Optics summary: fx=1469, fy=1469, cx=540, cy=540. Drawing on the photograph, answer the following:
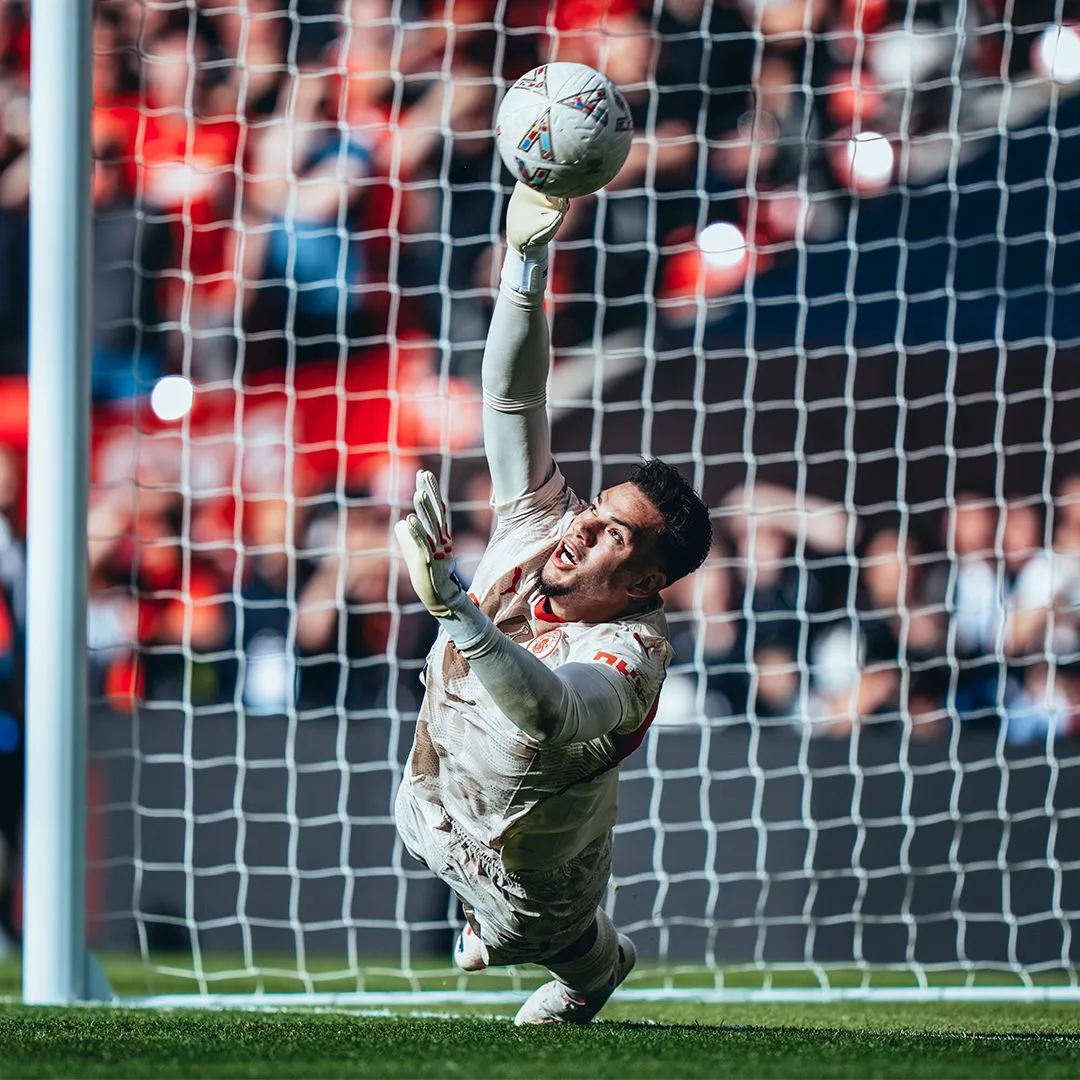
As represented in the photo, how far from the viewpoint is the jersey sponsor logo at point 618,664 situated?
2572 mm

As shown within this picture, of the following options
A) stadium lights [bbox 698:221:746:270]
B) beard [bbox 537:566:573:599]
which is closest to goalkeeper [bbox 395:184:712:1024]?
beard [bbox 537:566:573:599]

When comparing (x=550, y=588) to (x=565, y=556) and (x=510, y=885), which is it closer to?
(x=565, y=556)

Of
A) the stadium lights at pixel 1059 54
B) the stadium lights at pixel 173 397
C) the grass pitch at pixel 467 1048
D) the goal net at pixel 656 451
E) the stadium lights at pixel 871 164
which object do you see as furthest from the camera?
the stadium lights at pixel 173 397

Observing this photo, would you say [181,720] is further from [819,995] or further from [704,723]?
[819,995]

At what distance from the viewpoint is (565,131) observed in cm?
269

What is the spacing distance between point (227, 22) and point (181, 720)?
2.73 metres

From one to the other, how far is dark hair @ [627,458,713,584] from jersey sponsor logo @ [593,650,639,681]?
0.24 meters

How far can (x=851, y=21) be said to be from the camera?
558 cm

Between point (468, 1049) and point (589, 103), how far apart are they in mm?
1703

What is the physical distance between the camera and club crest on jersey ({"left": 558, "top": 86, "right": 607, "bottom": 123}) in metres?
2.71

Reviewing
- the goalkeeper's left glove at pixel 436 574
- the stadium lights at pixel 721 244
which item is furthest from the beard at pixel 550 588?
the stadium lights at pixel 721 244

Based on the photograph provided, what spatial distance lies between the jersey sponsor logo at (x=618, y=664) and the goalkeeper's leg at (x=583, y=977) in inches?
30.0

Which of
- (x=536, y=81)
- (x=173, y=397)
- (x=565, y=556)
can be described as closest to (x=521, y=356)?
(x=565, y=556)

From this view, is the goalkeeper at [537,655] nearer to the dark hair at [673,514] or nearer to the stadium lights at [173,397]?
the dark hair at [673,514]
